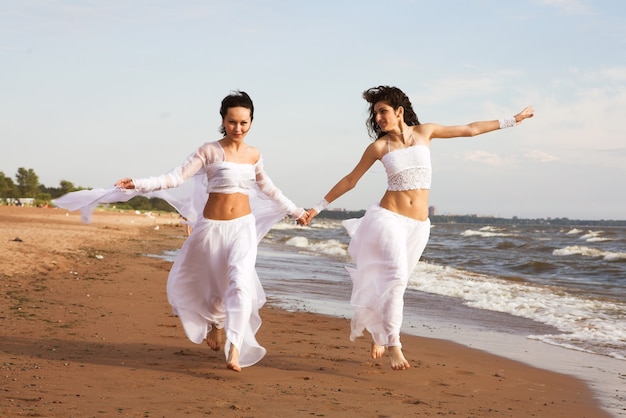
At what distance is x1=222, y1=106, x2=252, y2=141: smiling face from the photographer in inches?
250

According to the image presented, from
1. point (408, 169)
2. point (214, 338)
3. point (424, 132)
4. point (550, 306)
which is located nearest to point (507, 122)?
point (424, 132)

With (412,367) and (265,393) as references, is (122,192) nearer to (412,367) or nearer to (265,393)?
(265,393)

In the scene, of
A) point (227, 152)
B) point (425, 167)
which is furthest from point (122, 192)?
point (425, 167)

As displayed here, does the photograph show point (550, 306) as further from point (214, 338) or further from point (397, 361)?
point (214, 338)

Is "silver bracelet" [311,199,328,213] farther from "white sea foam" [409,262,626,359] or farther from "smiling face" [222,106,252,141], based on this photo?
"white sea foam" [409,262,626,359]

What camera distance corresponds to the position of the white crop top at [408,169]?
21.8ft

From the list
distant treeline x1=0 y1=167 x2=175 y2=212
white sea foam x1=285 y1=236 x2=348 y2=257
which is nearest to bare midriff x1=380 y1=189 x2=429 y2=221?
white sea foam x1=285 y1=236 x2=348 y2=257

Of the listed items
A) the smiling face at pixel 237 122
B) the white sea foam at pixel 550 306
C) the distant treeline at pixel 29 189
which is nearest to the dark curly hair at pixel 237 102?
the smiling face at pixel 237 122

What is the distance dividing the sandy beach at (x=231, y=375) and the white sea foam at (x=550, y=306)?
77.9 inches

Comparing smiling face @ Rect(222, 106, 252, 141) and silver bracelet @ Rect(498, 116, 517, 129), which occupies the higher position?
silver bracelet @ Rect(498, 116, 517, 129)

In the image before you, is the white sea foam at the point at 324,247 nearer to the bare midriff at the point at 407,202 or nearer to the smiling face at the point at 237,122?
the bare midriff at the point at 407,202

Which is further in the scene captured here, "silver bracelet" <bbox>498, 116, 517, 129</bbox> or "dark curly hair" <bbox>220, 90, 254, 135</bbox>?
"silver bracelet" <bbox>498, 116, 517, 129</bbox>

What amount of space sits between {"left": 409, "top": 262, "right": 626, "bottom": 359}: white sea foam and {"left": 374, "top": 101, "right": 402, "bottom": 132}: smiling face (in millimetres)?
3718

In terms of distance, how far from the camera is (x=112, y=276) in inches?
508
